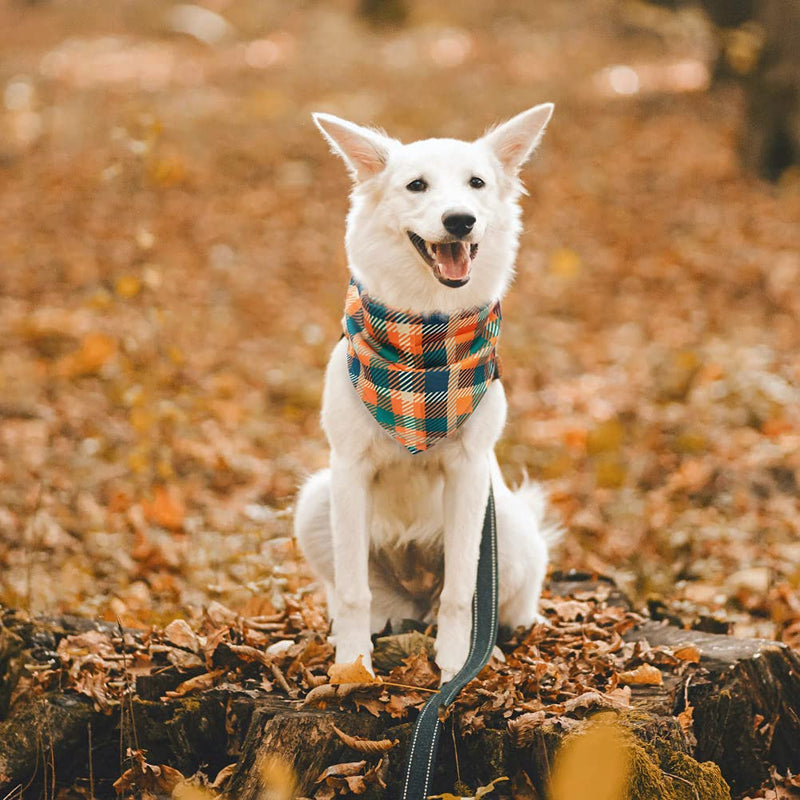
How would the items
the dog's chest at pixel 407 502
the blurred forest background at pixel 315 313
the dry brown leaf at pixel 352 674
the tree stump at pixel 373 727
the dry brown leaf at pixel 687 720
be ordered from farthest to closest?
1. the blurred forest background at pixel 315 313
2. the dog's chest at pixel 407 502
3. the dry brown leaf at pixel 687 720
4. the dry brown leaf at pixel 352 674
5. the tree stump at pixel 373 727

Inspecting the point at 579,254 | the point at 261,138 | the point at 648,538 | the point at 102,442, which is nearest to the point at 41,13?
the point at 261,138

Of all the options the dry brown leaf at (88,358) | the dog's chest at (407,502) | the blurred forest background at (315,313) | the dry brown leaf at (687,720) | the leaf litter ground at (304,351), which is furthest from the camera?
the dry brown leaf at (88,358)

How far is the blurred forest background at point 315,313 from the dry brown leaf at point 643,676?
110 centimetres

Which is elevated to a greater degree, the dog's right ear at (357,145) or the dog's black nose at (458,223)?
the dog's right ear at (357,145)

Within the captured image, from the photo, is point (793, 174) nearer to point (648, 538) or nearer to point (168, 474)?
point (648, 538)

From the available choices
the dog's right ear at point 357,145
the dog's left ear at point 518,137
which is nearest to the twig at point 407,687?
the dog's right ear at point 357,145

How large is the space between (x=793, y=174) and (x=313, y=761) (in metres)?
10.7

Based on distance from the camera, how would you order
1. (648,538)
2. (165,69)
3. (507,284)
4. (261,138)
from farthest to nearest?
(165,69) → (261,138) → (648,538) → (507,284)

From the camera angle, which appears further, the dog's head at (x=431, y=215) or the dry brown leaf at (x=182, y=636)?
the dry brown leaf at (x=182, y=636)

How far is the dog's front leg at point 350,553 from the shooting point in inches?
132

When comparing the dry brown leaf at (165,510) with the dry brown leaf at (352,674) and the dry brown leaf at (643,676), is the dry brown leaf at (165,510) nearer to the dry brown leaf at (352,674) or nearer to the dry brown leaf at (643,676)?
the dry brown leaf at (352,674)

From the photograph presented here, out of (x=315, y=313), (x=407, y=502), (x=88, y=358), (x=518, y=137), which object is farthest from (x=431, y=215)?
(x=315, y=313)

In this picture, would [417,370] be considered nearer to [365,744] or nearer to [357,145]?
[357,145]

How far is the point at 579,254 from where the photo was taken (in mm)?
10594
